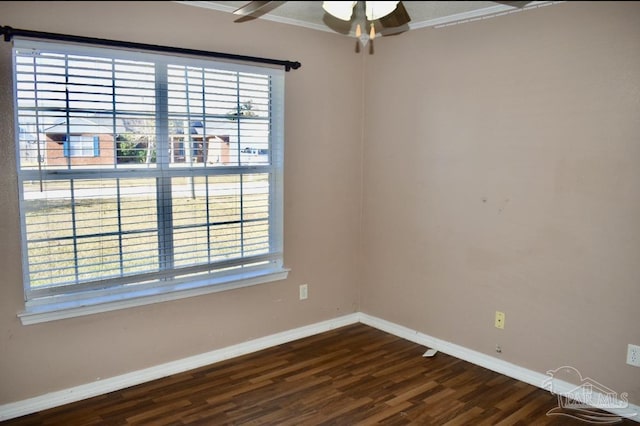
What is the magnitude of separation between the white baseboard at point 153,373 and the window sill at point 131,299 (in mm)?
408

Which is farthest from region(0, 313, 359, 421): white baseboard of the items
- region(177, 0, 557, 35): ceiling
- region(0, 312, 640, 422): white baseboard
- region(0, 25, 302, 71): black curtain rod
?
region(177, 0, 557, 35): ceiling

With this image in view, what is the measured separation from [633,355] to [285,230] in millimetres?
2160

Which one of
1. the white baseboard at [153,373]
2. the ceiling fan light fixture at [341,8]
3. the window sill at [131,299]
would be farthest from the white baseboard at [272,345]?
the ceiling fan light fixture at [341,8]

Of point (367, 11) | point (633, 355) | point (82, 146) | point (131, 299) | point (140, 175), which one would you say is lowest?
point (633, 355)

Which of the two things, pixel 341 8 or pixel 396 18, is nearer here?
pixel 341 8

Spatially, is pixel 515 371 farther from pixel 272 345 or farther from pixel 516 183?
pixel 272 345

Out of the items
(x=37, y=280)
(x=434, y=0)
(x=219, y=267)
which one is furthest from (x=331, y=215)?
(x=37, y=280)

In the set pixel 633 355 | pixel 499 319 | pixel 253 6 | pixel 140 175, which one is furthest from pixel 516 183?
pixel 140 175

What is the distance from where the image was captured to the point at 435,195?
341cm

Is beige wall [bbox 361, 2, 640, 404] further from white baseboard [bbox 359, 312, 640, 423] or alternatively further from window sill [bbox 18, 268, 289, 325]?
window sill [bbox 18, 268, 289, 325]

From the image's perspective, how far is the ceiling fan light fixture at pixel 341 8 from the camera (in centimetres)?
176

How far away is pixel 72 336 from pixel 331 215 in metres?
1.88

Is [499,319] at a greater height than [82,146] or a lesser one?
lesser

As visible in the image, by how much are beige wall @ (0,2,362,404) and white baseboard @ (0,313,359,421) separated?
0.04m
